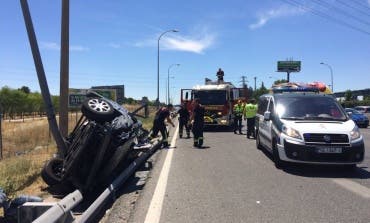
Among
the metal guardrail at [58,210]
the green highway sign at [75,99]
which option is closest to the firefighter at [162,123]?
the metal guardrail at [58,210]

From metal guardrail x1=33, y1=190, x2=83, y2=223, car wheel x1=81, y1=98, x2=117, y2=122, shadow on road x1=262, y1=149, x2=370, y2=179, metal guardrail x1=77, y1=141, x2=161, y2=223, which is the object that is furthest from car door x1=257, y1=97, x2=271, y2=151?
metal guardrail x1=33, y1=190, x2=83, y2=223

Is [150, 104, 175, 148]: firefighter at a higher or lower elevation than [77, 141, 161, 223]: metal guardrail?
higher

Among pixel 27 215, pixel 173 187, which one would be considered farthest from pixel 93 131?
pixel 27 215

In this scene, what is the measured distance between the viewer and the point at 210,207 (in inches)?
285

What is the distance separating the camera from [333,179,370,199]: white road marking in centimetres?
831

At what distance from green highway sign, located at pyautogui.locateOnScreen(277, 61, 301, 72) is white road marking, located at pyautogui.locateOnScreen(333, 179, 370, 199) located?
115438mm

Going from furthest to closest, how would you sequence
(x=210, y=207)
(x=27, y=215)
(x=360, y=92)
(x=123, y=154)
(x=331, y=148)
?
1. (x=360, y=92)
2. (x=331, y=148)
3. (x=123, y=154)
4. (x=210, y=207)
5. (x=27, y=215)

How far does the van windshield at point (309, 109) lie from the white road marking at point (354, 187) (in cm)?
217

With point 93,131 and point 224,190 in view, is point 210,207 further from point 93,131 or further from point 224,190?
point 93,131

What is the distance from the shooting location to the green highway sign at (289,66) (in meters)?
122

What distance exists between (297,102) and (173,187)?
185 inches

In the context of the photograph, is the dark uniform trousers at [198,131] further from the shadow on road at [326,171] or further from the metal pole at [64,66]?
the metal pole at [64,66]

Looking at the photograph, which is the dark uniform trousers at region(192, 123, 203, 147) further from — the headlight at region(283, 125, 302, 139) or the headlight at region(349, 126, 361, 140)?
the headlight at region(349, 126, 361, 140)

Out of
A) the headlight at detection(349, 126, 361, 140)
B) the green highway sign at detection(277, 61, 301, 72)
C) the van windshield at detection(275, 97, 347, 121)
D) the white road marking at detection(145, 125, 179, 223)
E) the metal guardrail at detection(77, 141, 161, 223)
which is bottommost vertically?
the white road marking at detection(145, 125, 179, 223)
